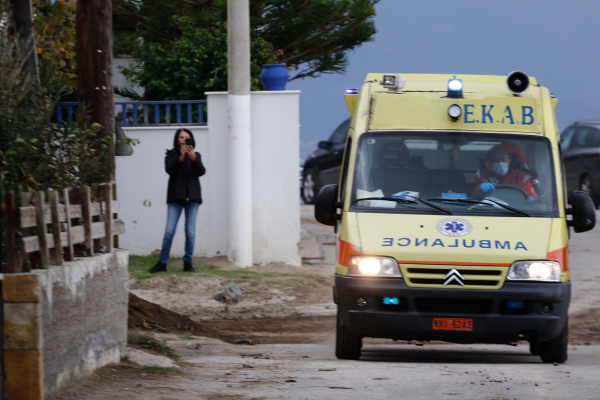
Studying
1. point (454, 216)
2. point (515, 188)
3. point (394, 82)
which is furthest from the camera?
point (394, 82)

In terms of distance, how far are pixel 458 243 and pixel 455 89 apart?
1601 mm

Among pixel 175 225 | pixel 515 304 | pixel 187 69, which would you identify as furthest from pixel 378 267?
pixel 187 69

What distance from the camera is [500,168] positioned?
731 centimetres

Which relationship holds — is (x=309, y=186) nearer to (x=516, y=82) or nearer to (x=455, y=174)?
(x=516, y=82)

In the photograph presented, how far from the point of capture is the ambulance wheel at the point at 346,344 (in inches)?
289

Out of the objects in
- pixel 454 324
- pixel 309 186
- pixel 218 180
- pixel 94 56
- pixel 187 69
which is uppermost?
pixel 187 69

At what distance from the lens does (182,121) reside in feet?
44.5

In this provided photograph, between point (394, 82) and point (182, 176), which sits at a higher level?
point (394, 82)

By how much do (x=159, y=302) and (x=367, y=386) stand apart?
5192mm

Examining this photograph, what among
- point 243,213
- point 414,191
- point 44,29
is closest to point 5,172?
point 414,191

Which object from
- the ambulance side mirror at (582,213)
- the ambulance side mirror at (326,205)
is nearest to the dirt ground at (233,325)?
the ambulance side mirror at (326,205)

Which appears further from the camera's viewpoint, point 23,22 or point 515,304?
point 23,22

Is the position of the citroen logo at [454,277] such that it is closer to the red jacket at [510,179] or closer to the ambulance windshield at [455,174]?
Result: the ambulance windshield at [455,174]

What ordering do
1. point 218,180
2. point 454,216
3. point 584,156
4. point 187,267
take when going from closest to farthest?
point 454,216 → point 187,267 → point 218,180 → point 584,156
